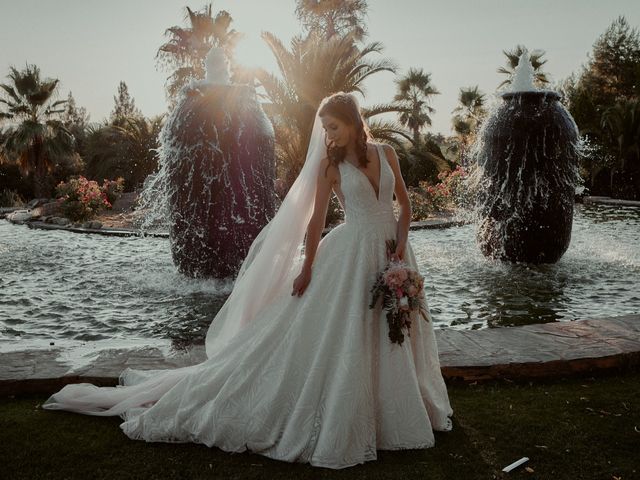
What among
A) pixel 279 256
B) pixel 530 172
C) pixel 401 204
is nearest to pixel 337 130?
pixel 401 204

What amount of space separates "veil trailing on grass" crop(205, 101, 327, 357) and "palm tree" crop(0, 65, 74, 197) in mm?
29024

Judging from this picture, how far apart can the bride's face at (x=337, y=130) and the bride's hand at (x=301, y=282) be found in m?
0.74

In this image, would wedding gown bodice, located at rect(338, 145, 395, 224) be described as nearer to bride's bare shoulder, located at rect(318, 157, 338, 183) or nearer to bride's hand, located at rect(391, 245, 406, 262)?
bride's bare shoulder, located at rect(318, 157, 338, 183)

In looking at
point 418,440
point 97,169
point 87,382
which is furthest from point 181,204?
point 97,169

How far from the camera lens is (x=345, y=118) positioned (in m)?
3.23

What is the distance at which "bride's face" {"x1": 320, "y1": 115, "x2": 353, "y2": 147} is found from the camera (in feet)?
10.6

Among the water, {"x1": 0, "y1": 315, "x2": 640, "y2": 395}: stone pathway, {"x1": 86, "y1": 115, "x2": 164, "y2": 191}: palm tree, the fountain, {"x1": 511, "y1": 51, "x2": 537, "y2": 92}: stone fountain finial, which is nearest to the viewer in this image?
{"x1": 0, "y1": 315, "x2": 640, "y2": 395}: stone pathway

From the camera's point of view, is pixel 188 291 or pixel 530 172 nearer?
pixel 188 291

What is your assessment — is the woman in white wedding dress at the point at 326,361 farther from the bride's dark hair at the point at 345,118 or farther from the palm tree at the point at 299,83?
the palm tree at the point at 299,83

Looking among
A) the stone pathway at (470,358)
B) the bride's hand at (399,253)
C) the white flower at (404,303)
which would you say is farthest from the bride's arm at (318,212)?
the stone pathway at (470,358)

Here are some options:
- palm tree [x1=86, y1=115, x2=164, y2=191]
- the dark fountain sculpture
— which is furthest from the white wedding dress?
palm tree [x1=86, y1=115, x2=164, y2=191]

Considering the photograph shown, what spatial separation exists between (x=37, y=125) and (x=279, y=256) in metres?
29.6

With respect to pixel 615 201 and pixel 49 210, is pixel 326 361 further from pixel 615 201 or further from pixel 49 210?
pixel 615 201

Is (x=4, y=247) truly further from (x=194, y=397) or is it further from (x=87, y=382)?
(x=194, y=397)
